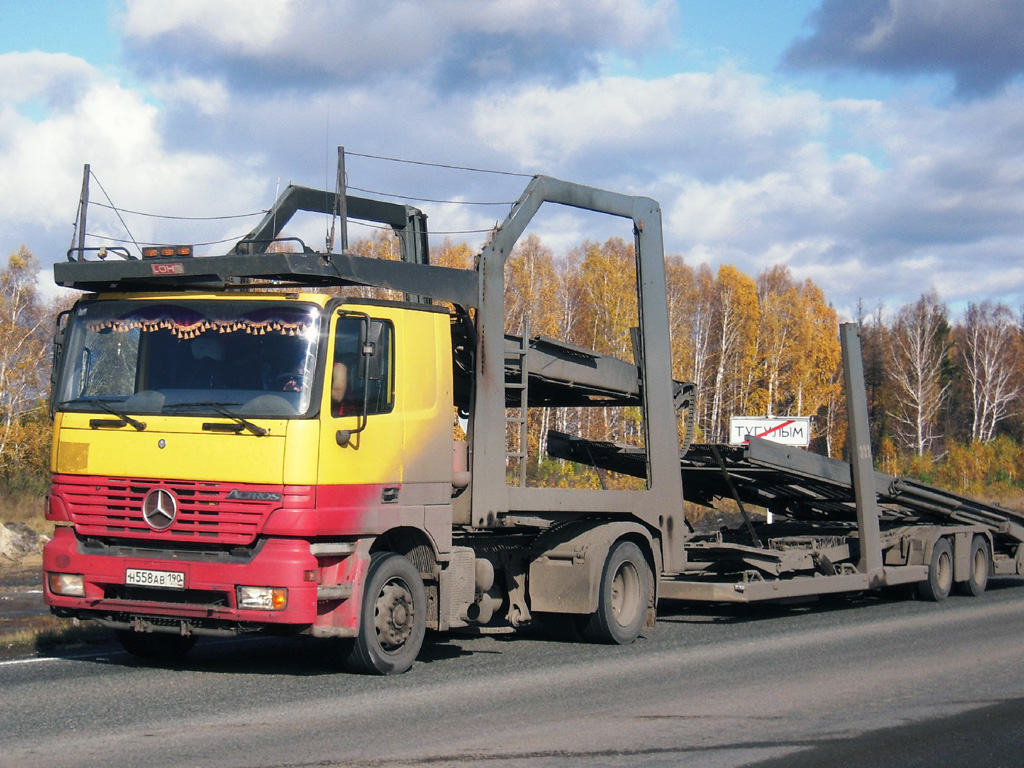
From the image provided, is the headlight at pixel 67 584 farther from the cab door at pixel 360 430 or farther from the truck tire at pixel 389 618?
the truck tire at pixel 389 618

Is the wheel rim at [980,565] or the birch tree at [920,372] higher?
the birch tree at [920,372]

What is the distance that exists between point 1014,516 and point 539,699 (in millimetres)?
12153

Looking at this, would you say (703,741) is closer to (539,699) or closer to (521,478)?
(539,699)

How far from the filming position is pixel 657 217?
1254 centimetres

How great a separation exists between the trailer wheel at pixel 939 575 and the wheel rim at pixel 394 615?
905 centimetres

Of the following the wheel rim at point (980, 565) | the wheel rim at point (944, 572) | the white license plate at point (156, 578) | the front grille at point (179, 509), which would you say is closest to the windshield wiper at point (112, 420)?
the front grille at point (179, 509)

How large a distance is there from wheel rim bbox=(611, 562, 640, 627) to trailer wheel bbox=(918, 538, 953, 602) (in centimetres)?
578

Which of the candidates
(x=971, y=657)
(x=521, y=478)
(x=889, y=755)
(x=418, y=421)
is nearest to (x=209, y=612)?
(x=418, y=421)

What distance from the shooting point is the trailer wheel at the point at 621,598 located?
36.1 ft

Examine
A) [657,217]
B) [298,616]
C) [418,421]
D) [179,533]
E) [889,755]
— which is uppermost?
[657,217]

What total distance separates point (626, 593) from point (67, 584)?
5355mm

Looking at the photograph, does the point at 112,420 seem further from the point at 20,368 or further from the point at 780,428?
the point at 20,368

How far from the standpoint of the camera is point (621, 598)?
11.5 m

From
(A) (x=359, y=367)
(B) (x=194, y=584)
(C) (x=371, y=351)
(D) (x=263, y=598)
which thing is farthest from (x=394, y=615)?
(C) (x=371, y=351)
